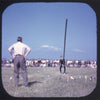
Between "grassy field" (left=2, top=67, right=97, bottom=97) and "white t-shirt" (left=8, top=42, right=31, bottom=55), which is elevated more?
"white t-shirt" (left=8, top=42, right=31, bottom=55)

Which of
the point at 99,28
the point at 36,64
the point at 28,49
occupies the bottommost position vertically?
the point at 36,64

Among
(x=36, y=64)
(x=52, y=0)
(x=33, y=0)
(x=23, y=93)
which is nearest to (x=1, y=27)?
(x=33, y=0)

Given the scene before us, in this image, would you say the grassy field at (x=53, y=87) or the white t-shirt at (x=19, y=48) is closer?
the grassy field at (x=53, y=87)

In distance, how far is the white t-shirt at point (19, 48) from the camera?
3.21m

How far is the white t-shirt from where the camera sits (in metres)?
3.21

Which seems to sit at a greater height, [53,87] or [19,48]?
[19,48]

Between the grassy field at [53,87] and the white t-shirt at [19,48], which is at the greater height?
the white t-shirt at [19,48]

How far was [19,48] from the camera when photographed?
3.21 m

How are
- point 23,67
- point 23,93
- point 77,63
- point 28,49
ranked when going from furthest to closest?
1. point 77,63
2. point 23,67
3. point 28,49
4. point 23,93

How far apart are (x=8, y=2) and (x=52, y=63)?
1004cm

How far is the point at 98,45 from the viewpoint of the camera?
8.64 ft

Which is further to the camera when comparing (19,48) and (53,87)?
(53,87)

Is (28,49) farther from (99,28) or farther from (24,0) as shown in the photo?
(99,28)

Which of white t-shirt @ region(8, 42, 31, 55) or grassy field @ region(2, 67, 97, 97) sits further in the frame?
white t-shirt @ region(8, 42, 31, 55)
